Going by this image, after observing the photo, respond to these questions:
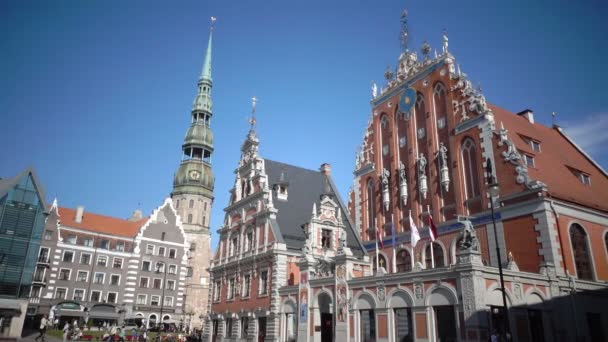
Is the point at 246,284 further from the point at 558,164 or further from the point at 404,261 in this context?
the point at 558,164

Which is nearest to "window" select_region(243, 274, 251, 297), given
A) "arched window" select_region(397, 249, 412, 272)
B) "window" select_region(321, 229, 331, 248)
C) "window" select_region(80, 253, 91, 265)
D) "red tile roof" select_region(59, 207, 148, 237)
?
"window" select_region(321, 229, 331, 248)

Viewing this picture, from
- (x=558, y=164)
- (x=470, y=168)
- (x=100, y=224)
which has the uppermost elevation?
(x=100, y=224)

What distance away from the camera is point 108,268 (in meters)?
57.2

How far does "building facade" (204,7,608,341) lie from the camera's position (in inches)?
833

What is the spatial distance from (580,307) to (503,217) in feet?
18.1

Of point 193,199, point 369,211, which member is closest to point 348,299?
point 369,211

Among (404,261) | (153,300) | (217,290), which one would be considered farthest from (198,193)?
(404,261)

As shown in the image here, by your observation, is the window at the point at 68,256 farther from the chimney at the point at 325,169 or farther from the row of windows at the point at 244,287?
the chimney at the point at 325,169

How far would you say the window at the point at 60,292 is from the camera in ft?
174

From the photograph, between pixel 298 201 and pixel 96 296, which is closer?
pixel 298 201

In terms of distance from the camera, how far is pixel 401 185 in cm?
3073

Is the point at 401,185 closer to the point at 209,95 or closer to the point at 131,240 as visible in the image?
the point at 131,240

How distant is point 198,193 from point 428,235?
60.9 meters

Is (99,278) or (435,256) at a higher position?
(99,278)
